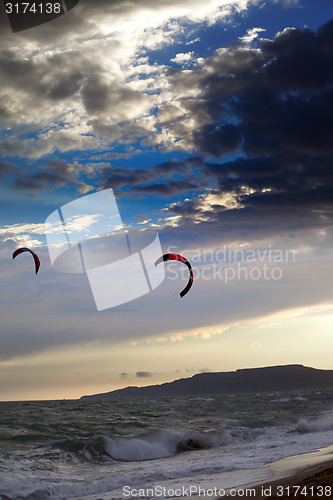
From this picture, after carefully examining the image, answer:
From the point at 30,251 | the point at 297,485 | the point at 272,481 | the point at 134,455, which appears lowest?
the point at 134,455

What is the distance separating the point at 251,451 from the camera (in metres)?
16.5

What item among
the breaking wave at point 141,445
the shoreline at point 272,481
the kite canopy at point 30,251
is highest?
the kite canopy at point 30,251

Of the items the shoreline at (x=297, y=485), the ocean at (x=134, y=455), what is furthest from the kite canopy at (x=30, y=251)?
the shoreline at (x=297, y=485)

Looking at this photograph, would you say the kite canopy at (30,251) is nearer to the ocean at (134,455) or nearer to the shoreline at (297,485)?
the ocean at (134,455)

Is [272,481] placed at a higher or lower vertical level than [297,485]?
lower

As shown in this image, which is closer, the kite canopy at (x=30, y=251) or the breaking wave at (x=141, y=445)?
the breaking wave at (x=141, y=445)

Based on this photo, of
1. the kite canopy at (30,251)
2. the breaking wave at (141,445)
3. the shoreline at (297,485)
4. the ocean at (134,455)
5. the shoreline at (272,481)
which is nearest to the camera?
the shoreline at (297,485)

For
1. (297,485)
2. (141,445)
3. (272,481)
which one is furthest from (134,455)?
(297,485)

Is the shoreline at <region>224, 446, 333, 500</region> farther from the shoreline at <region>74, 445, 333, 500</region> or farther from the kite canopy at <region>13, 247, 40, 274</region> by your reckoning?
the kite canopy at <region>13, 247, 40, 274</region>

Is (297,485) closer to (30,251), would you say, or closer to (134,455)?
(134,455)

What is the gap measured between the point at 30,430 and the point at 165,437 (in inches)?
320

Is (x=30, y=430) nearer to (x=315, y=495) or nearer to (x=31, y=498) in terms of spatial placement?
(x=31, y=498)

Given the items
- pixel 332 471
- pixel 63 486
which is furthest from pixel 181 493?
pixel 63 486

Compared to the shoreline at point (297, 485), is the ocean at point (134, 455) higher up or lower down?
lower down
